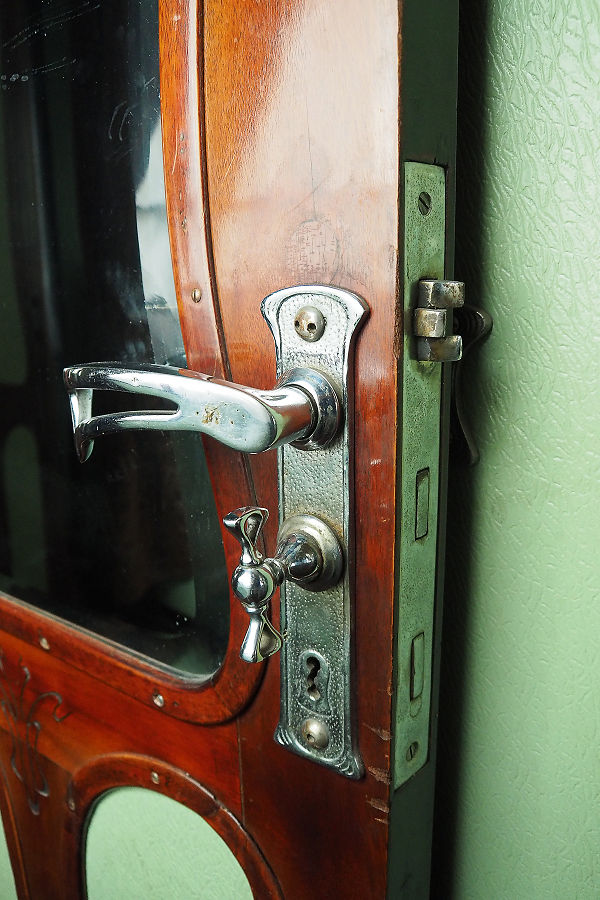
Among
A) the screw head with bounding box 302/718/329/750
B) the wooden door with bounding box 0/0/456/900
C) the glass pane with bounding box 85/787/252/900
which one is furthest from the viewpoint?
the glass pane with bounding box 85/787/252/900

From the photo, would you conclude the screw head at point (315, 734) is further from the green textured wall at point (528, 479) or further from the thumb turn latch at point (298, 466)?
the green textured wall at point (528, 479)

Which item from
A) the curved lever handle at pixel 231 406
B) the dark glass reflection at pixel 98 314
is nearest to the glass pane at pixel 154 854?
the dark glass reflection at pixel 98 314

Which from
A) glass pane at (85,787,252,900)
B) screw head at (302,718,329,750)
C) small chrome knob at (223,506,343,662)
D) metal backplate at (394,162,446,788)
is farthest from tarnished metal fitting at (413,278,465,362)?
glass pane at (85,787,252,900)

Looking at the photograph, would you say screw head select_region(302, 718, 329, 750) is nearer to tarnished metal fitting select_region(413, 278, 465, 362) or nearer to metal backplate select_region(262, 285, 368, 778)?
metal backplate select_region(262, 285, 368, 778)

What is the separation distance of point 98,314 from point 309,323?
260 millimetres

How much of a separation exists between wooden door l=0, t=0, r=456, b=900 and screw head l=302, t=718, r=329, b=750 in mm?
29

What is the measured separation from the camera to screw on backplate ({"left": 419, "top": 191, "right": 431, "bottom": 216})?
45 centimetres

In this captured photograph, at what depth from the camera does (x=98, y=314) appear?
0.66 meters

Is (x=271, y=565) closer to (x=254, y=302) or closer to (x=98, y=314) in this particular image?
(x=254, y=302)

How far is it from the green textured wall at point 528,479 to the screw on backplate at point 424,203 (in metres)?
0.09

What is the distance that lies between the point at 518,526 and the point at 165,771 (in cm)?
41

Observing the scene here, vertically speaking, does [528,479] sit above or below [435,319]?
below

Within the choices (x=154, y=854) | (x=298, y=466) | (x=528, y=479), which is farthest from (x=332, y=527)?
(x=154, y=854)

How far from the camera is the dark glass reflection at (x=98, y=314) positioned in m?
0.60
